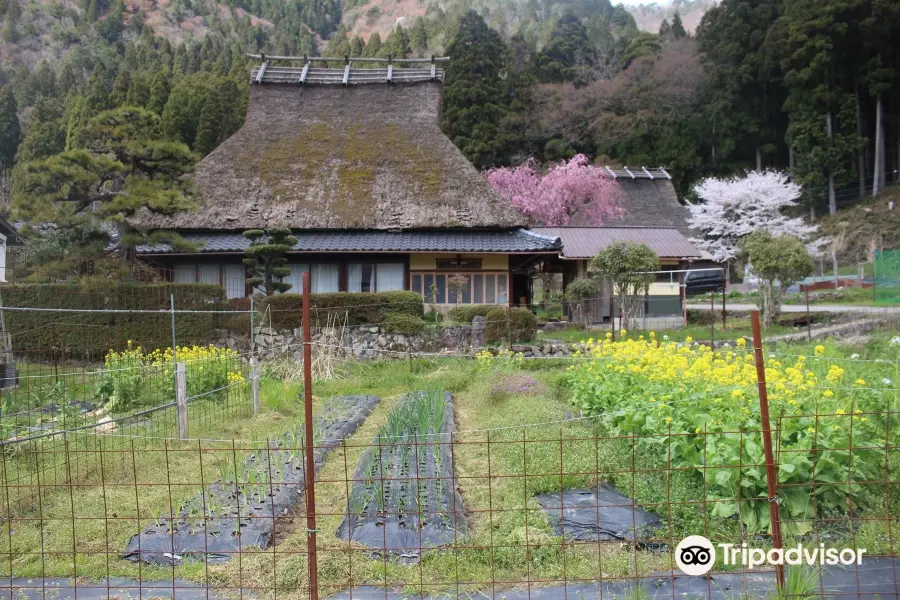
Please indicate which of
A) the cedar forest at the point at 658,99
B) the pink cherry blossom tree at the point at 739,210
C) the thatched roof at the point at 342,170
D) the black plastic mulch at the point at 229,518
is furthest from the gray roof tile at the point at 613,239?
the black plastic mulch at the point at 229,518

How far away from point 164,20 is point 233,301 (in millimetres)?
60625

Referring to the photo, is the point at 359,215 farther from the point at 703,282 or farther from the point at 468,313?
the point at 703,282

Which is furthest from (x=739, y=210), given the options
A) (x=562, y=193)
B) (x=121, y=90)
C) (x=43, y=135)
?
(x=43, y=135)

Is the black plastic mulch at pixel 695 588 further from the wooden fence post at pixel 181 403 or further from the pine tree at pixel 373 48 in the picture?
the pine tree at pixel 373 48

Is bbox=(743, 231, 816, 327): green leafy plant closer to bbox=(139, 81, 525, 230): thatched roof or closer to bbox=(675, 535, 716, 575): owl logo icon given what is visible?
bbox=(139, 81, 525, 230): thatched roof

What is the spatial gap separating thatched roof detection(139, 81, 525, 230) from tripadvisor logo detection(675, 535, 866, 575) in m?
13.4

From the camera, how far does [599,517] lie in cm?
428

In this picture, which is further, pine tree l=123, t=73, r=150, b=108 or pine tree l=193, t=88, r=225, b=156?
pine tree l=123, t=73, r=150, b=108

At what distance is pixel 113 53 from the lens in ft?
153

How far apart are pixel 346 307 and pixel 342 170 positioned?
652 centimetres

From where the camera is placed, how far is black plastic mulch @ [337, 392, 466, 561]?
3.80 metres

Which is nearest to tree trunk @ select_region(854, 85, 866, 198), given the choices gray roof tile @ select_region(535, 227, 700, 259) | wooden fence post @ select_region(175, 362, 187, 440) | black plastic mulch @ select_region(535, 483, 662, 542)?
gray roof tile @ select_region(535, 227, 700, 259)

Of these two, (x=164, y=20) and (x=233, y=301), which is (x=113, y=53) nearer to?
(x=164, y=20)

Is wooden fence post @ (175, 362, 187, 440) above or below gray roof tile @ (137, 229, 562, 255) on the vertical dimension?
below
